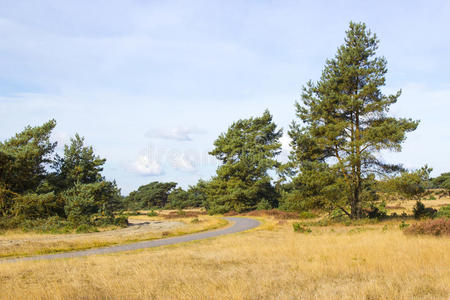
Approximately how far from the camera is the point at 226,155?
191ft

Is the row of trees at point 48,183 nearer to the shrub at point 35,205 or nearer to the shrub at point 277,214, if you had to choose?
the shrub at point 35,205

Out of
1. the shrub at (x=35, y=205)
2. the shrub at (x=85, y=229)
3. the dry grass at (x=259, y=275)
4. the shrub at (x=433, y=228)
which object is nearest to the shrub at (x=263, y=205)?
the shrub at (x=85, y=229)

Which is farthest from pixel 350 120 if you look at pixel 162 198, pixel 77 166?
pixel 162 198

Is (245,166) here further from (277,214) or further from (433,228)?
(433,228)

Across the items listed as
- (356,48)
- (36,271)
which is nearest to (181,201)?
(356,48)

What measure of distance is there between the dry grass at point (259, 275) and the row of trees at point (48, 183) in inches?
702

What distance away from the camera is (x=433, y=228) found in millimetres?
15594

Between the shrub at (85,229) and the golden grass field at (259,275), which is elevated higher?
the golden grass field at (259,275)

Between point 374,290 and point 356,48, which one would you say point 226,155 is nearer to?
point 356,48

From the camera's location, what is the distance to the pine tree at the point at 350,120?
76.3ft

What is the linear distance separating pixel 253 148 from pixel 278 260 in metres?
43.1

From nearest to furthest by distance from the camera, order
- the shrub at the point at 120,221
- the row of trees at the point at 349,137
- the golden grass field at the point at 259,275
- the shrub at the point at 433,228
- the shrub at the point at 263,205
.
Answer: the golden grass field at the point at 259,275, the shrub at the point at 433,228, the row of trees at the point at 349,137, the shrub at the point at 120,221, the shrub at the point at 263,205

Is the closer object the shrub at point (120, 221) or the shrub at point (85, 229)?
the shrub at point (85, 229)

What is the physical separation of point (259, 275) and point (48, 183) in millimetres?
27453
